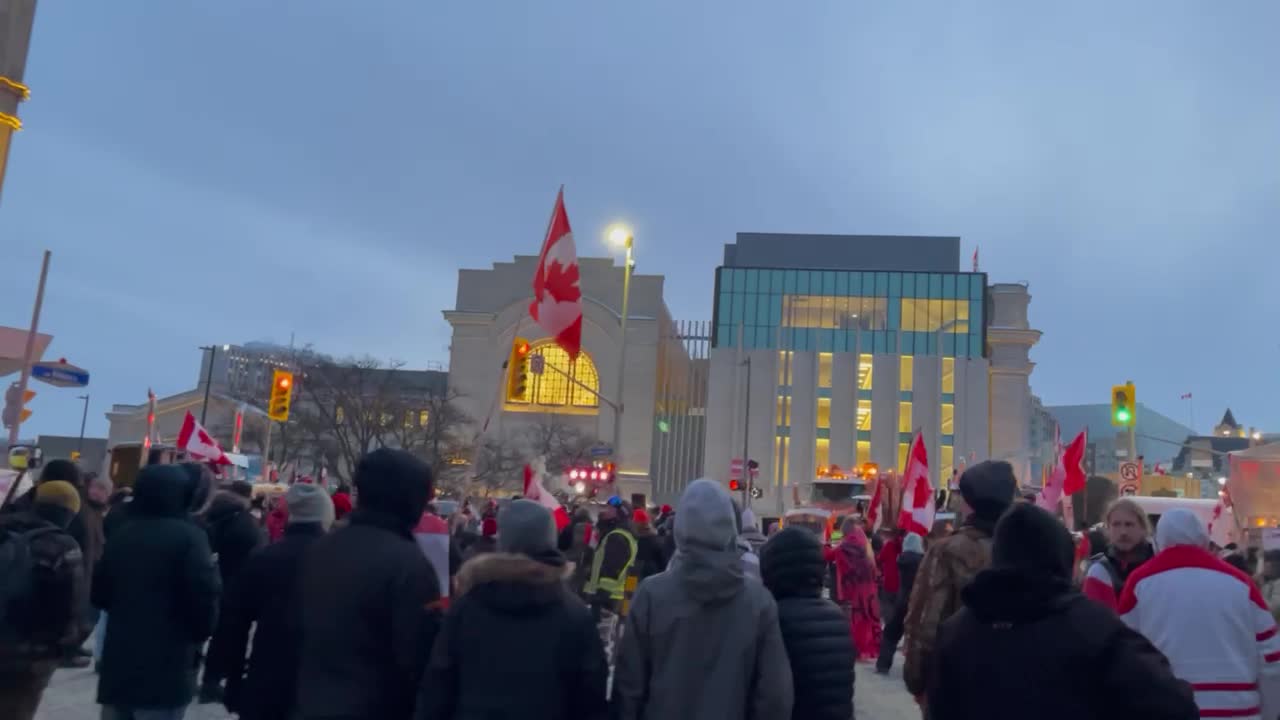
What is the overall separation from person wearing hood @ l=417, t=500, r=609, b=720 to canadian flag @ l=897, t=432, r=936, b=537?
11050 mm

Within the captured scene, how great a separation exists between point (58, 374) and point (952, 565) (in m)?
21.3

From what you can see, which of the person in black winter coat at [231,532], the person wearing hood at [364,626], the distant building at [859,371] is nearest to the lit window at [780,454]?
the distant building at [859,371]

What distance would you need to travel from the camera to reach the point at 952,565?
19.0ft

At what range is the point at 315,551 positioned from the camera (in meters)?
4.54

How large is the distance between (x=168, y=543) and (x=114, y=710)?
0.91 meters

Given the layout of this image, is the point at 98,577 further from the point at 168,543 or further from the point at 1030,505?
the point at 1030,505

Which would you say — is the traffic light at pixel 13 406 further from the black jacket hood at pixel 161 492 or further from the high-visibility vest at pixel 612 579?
the black jacket hood at pixel 161 492

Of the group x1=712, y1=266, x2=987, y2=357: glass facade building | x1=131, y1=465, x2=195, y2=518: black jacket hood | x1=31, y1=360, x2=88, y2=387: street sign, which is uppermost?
x1=712, y1=266, x2=987, y2=357: glass facade building

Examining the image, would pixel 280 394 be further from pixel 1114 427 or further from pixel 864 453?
pixel 1114 427

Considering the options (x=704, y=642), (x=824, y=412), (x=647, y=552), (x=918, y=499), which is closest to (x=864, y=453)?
(x=824, y=412)

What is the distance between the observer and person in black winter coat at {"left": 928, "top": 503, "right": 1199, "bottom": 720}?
3291 millimetres

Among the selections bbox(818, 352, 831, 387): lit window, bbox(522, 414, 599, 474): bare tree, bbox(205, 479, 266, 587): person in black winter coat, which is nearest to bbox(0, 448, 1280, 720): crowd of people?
bbox(205, 479, 266, 587): person in black winter coat

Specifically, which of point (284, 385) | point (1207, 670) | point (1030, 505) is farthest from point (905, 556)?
point (284, 385)

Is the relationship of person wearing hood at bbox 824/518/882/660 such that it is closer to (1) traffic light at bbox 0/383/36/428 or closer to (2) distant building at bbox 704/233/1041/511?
(1) traffic light at bbox 0/383/36/428
